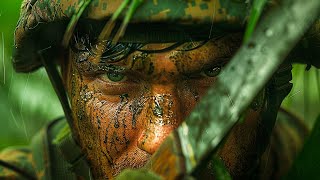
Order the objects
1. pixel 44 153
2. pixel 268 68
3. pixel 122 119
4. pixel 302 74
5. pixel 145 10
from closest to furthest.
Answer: pixel 268 68 < pixel 145 10 < pixel 122 119 < pixel 302 74 < pixel 44 153

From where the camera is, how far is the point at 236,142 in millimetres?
1491

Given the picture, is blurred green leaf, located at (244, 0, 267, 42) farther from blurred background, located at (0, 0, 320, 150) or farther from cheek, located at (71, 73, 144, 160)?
blurred background, located at (0, 0, 320, 150)

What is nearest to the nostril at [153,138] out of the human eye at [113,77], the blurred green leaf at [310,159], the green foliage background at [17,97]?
the human eye at [113,77]

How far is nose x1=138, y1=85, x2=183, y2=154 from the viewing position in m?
1.36

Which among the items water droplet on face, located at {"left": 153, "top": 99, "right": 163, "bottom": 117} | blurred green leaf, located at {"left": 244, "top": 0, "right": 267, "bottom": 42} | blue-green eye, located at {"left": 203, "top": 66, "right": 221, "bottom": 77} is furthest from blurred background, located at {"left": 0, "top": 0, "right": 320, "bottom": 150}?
blurred green leaf, located at {"left": 244, "top": 0, "right": 267, "bottom": 42}

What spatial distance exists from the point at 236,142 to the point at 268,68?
60 centimetres

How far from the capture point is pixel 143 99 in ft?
4.73

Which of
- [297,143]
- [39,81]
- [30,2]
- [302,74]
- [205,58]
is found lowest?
[297,143]

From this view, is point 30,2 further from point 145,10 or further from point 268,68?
point 268,68

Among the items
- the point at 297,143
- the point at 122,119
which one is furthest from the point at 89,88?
the point at 297,143

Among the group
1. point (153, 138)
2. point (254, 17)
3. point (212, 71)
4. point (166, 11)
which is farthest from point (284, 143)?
point (254, 17)

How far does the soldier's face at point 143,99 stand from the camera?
1389mm

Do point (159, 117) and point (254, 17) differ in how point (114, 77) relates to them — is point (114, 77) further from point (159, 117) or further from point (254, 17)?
point (254, 17)

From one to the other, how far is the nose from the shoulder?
0.75m
